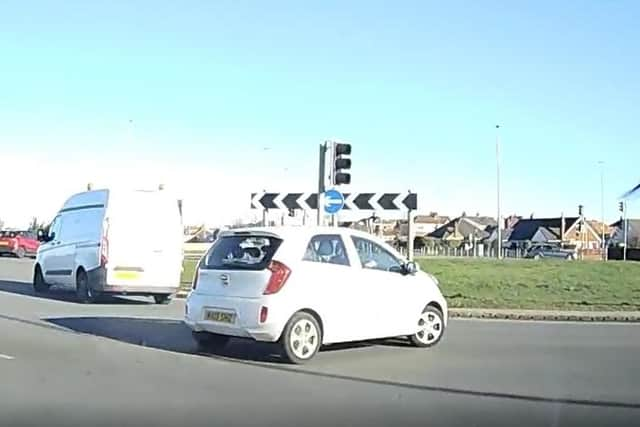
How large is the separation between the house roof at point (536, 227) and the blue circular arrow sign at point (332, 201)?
357 feet

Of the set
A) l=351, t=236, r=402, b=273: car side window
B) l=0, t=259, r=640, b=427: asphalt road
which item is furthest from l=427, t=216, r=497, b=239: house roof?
l=351, t=236, r=402, b=273: car side window

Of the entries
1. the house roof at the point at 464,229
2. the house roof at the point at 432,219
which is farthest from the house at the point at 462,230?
the house roof at the point at 432,219

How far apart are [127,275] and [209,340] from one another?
734cm

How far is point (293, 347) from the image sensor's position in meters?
11.2

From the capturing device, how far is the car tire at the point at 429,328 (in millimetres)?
13070

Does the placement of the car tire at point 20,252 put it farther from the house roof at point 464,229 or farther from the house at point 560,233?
the house roof at point 464,229

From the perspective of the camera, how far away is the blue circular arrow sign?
18.5 m

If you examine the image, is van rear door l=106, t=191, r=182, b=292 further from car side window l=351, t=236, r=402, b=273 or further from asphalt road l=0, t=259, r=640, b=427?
car side window l=351, t=236, r=402, b=273

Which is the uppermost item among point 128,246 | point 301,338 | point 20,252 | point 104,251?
point 20,252

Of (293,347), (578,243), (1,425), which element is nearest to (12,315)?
(293,347)

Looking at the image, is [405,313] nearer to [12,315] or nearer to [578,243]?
[12,315]

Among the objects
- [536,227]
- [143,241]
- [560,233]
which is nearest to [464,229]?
[536,227]

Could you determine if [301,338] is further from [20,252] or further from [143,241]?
[20,252]

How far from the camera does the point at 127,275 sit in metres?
19.3
